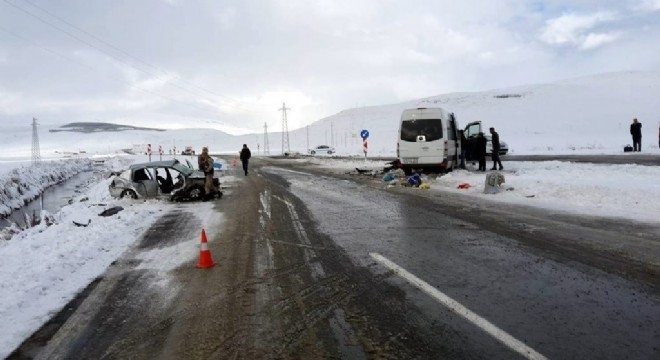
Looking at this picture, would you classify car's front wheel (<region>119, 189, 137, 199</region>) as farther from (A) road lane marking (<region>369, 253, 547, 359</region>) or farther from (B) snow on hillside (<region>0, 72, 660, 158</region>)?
(B) snow on hillside (<region>0, 72, 660, 158</region>)

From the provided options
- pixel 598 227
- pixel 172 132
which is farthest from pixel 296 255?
pixel 172 132

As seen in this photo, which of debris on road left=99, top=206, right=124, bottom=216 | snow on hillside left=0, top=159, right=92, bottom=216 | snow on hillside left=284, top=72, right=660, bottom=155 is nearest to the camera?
debris on road left=99, top=206, right=124, bottom=216

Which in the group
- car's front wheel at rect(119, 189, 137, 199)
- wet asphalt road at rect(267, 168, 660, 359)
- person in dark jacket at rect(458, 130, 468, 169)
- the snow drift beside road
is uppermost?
person in dark jacket at rect(458, 130, 468, 169)

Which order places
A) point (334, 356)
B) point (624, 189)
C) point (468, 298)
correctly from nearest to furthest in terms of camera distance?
point (334, 356), point (468, 298), point (624, 189)

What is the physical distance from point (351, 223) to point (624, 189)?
7.71 meters

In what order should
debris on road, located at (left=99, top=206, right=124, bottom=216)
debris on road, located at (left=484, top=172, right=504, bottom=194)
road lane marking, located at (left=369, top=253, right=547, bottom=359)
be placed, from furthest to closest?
debris on road, located at (left=484, top=172, right=504, bottom=194) → debris on road, located at (left=99, top=206, right=124, bottom=216) → road lane marking, located at (left=369, top=253, right=547, bottom=359)

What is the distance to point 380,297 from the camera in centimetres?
517

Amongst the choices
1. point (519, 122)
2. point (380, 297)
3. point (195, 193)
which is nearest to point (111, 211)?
point (195, 193)

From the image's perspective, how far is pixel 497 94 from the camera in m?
142

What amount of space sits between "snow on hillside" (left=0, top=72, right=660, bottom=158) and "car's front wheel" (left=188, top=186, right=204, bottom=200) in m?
34.8

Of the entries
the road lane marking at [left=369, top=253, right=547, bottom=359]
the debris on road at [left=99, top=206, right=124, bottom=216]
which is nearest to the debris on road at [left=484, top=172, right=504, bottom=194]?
the road lane marking at [left=369, top=253, right=547, bottom=359]

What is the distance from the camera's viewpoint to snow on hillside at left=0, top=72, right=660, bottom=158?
7019cm

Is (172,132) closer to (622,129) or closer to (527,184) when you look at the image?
(622,129)

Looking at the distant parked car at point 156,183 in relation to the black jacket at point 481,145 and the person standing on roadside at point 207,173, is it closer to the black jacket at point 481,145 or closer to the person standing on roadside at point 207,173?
the person standing on roadside at point 207,173
